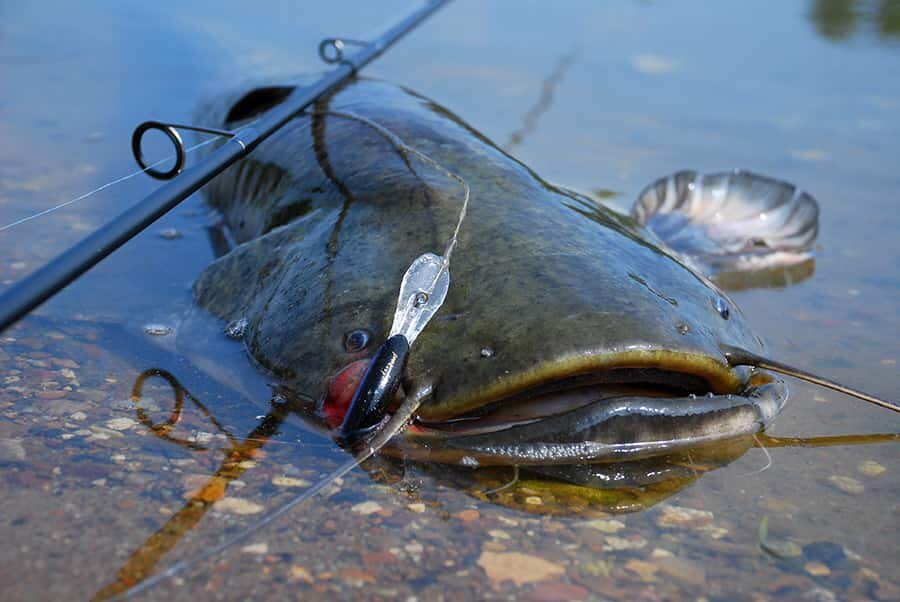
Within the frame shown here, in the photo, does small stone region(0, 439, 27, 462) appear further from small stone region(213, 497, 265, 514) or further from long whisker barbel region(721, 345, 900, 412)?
long whisker barbel region(721, 345, 900, 412)

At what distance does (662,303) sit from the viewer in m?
2.40

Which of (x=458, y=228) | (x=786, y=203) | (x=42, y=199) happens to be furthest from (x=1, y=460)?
(x=786, y=203)

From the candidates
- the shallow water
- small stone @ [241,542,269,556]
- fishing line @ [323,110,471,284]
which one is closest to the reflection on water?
the shallow water

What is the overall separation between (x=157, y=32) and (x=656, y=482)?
5819mm

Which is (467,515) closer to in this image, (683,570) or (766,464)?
(683,570)

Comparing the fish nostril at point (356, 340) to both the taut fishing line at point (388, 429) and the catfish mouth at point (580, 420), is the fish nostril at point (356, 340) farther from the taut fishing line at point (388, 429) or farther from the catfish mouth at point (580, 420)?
the catfish mouth at point (580, 420)

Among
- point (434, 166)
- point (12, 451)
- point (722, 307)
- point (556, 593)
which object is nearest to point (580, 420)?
point (556, 593)

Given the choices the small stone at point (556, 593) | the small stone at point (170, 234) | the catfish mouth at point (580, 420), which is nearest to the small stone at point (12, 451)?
the catfish mouth at point (580, 420)

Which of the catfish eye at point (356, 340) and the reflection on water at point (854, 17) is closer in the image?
the catfish eye at point (356, 340)

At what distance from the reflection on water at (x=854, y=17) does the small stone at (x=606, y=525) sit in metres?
6.98

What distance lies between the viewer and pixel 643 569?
78.1 inches

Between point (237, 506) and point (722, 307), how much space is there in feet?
4.37

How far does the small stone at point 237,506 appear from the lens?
206 cm

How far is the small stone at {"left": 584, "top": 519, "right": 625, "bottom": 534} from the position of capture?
212 centimetres
